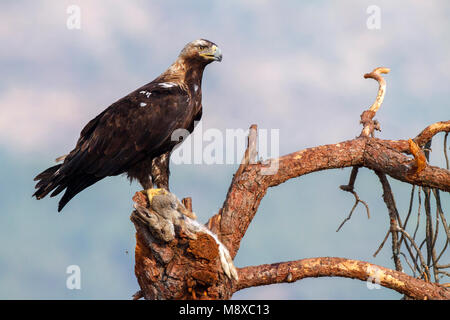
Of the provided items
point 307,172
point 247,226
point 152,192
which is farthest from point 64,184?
point 307,172

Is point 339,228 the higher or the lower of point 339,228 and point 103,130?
the lower

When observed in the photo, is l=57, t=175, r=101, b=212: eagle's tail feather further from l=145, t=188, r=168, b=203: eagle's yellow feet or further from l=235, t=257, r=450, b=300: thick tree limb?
l=235, t=257, r=450, b=300: thick tree limb

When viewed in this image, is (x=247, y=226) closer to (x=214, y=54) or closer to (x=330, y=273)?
(x=330, y=273)

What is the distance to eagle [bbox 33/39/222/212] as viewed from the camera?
6496 millimetres

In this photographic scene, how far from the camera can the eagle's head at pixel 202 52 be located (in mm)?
7355

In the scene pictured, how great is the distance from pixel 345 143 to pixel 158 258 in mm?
3317

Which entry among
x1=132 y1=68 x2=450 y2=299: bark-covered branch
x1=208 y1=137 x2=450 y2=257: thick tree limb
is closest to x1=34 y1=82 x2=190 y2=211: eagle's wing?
x1=132 y1=68 x2=450 y2=299: bark-covered branch

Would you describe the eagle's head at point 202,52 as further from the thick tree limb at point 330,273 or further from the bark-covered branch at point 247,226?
the thick tree limb at point 330,273

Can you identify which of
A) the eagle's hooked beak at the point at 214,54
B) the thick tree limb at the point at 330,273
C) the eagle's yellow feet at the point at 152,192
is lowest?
the thick tree limb at the point at 330,273

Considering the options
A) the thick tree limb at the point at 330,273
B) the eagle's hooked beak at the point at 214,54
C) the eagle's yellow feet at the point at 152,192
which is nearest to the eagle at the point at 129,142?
the eagle's yellow feet at the point at 152,192

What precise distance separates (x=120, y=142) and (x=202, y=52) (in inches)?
67.8
